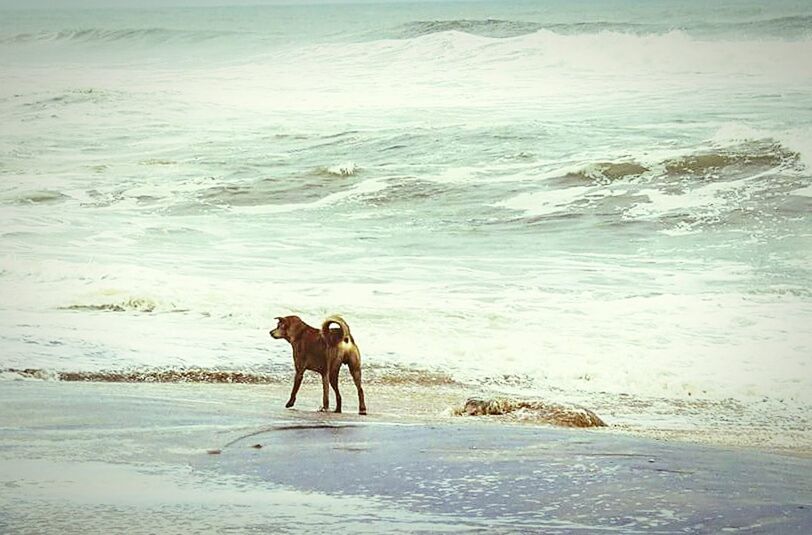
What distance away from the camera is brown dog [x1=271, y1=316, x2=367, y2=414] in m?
4.80

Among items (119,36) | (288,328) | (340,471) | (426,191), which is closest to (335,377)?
(288,328)

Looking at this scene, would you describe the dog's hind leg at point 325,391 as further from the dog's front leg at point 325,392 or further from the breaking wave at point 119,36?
the breaking wave at point 119,36

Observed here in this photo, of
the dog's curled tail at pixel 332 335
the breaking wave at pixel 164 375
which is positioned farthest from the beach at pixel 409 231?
the dog's curled tail at pixel 332 335

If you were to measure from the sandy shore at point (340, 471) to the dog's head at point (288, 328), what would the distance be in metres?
0.23

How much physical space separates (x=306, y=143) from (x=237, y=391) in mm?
982

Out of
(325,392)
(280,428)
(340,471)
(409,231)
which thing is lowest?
(340,471)

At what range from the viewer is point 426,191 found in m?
5.27

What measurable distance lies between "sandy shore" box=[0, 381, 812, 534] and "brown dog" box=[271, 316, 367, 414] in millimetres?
105

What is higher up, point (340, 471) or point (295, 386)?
point (295, 386)

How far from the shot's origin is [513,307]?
199 inches

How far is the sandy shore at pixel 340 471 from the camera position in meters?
4.14

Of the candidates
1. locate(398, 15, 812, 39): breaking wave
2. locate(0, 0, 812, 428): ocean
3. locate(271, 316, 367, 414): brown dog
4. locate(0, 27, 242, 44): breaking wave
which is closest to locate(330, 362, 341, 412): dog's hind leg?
locate(271, 316, 367, 414): brown dog

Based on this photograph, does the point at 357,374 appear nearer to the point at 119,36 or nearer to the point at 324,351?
the point at 324,351

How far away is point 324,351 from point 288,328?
148 millimetres
